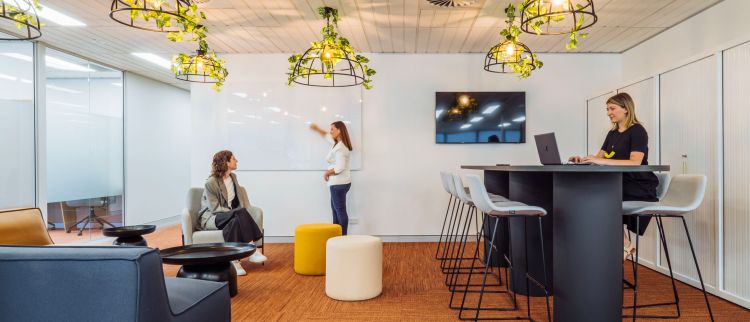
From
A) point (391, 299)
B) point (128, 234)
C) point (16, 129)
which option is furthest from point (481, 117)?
point (16, 129)

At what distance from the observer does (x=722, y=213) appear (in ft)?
11.7

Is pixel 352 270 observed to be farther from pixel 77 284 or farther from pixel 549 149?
pixel 77 284

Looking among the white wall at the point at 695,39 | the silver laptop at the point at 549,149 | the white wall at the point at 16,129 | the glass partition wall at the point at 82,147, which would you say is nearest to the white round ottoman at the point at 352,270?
the silver laptop at the point at 549,149

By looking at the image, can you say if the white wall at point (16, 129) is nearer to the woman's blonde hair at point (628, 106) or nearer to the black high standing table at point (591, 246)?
the black high standing table at point (591, 246)

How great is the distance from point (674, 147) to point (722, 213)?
0.83 m

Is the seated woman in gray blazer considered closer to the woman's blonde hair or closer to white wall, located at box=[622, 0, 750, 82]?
the woman's blonde hair

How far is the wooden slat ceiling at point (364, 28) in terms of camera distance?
430 centimetres

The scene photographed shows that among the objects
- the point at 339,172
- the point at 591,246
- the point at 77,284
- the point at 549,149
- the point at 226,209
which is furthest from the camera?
the point at 339,172

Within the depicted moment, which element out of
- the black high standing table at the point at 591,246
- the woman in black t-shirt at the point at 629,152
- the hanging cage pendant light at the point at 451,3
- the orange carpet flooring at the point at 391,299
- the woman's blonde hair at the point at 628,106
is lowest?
the orange carpet flooring at the point at 391,299

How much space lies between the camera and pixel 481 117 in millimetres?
6035

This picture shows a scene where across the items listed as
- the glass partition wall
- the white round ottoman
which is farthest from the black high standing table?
the glass partition wall

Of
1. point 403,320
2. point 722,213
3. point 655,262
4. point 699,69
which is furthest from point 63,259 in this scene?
point 655,262

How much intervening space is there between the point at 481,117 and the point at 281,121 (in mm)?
2914

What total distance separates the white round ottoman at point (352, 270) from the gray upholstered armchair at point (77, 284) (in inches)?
78.2
